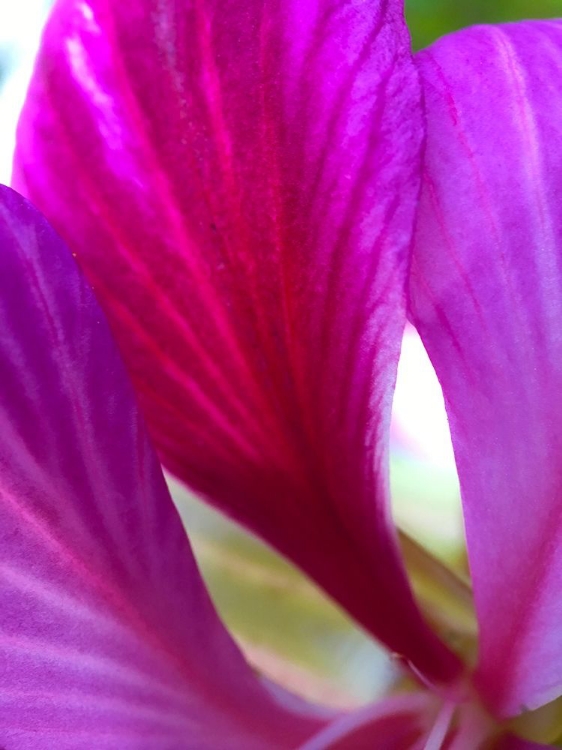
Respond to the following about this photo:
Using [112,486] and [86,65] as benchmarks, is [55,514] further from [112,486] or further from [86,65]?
[86,65]

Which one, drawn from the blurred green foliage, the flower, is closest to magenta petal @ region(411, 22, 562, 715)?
the flower

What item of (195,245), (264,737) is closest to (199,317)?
(195,245)

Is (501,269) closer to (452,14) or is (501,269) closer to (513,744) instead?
(513,744)

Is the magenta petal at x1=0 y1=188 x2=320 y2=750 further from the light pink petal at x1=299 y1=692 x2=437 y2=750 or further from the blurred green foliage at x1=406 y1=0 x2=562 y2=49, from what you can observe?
the blurred green foliage at x1=406 y1=0 x2=562 y2=49

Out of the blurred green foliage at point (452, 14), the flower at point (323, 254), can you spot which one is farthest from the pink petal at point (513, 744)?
the blurred green foliage at point (452, 14)

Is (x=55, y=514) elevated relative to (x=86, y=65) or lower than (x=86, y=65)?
lower

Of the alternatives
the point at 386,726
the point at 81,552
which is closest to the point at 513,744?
the point at 386,726

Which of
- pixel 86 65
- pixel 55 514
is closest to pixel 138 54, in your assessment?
pixel 86 65
